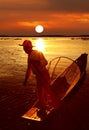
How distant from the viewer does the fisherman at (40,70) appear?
11.4 meters

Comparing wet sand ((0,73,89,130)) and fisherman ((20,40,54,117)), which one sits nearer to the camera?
fisherman ((20,40,54,117))

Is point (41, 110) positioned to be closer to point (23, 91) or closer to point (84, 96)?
point (84, 96)

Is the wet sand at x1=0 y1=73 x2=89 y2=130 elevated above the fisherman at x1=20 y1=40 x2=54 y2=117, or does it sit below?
below

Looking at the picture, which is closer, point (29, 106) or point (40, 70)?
point (40, 70)

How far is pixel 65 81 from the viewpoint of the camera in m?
16.0

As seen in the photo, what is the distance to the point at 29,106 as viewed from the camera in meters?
16.9

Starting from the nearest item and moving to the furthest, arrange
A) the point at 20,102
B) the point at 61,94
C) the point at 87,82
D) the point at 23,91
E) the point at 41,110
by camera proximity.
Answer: the point at 41,110 → the point at 61,94 → the point at 20,102 → the point at 23,91 → the point at 87,82

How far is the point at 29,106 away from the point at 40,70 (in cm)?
563

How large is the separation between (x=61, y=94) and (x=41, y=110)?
2.59 metres

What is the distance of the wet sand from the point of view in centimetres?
1307

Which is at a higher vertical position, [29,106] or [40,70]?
[40,70]

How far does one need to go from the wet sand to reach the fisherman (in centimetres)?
74

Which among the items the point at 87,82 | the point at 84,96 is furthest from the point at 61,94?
the point at 87,82

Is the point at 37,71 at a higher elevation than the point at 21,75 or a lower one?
higher
